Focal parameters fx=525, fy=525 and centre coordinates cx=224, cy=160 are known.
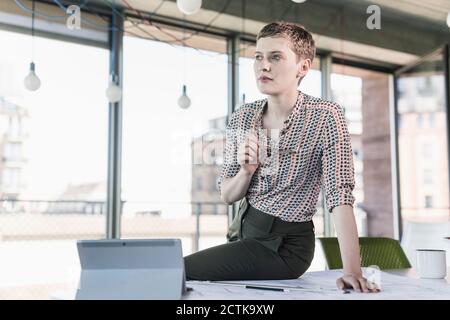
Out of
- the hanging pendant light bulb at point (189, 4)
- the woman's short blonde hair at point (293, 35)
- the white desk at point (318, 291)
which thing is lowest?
the white desk at point (318, 291)

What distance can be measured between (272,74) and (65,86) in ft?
12.3

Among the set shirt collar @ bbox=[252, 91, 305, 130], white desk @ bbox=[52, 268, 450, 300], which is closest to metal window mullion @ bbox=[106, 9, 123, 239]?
shirt collar @ bbox=[252, 91, 305, 130]

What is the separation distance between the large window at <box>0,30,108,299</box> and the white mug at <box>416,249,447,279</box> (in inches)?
146

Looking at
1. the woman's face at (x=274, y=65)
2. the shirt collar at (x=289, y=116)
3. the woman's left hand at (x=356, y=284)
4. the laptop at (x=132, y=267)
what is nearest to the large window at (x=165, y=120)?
the shirt collar at (x=289, y=116)

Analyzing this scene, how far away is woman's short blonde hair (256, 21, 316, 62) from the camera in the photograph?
1530 millimetres

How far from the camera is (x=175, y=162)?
532cm

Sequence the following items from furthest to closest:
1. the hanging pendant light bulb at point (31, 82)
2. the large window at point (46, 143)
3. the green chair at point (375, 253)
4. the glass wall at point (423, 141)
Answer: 1. the glass wall at point (423, 141)
2. the large window at point (46, 143)
3. the hanging pendant light bulb at point (31, 82)
4. the green chair at point (375, 253)

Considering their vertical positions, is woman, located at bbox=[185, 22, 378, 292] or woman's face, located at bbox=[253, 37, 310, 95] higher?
woman's face, located at bbox=[253, 37, 310, 95]

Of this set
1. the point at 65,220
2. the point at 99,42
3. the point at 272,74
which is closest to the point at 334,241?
the point at 272,74

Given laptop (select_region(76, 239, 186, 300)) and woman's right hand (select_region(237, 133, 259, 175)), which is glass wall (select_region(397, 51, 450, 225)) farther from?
laptop (select_region(76, 239, 186, 300))

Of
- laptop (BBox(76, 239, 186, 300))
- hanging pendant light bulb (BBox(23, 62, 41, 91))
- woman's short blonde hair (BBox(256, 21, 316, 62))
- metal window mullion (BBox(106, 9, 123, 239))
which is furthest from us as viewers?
metal window mullion (BBox(106, 9, 123, 239))

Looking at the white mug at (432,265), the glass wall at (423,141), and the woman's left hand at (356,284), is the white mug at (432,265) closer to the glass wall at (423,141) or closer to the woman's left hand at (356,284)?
the woman's left hand at (356,284)

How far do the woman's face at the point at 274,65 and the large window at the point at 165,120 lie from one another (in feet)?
11.1

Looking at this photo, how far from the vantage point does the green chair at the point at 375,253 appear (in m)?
2.50
